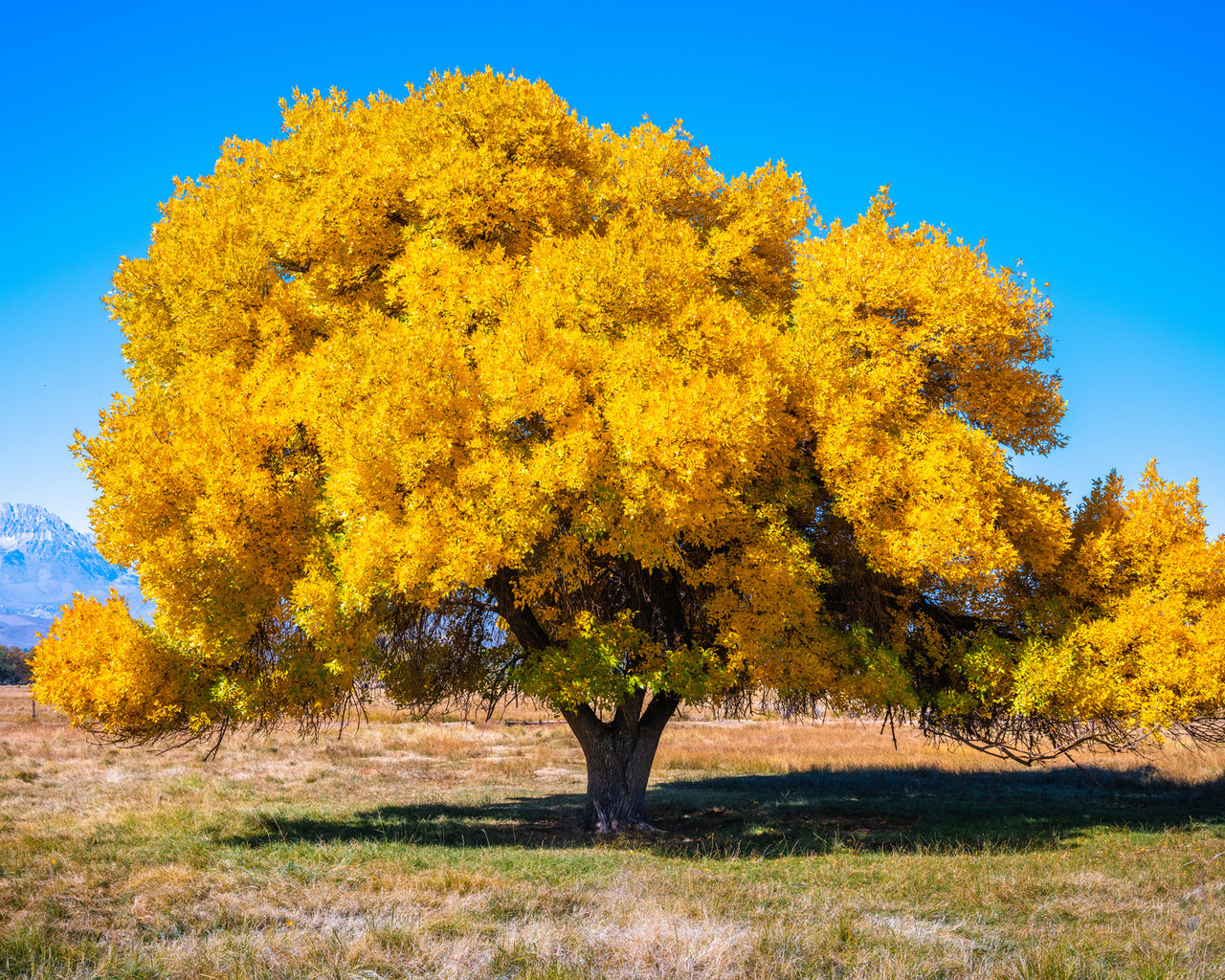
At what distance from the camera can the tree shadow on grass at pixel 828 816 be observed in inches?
520

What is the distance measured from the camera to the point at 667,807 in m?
17.9

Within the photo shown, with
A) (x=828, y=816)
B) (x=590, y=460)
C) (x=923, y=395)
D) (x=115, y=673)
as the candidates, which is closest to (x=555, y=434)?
(x=590, y=460)

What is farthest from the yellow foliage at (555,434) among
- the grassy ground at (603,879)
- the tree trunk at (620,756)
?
the grassy ground at (603,879)

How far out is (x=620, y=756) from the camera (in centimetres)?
1487

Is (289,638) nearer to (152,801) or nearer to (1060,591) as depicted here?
(152,801)

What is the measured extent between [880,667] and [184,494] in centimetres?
1084

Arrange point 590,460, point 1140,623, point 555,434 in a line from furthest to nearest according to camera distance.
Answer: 1. point 1140,623
2. point 555,434
3. point 590,460

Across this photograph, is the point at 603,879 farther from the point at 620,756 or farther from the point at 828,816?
the point at 828,816

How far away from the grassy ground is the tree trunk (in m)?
0.75

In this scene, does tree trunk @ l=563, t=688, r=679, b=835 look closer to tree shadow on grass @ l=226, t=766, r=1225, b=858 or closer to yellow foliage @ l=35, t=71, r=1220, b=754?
tree shadow on grass @ l=226, t=766, r=1225, b=858

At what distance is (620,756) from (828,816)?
519 centimetres

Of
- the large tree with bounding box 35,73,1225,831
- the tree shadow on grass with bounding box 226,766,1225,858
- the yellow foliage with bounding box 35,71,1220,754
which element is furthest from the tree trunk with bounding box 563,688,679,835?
the yellow foliage with bounding box 35,71,1220,754

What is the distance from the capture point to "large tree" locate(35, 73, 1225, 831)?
427 inches

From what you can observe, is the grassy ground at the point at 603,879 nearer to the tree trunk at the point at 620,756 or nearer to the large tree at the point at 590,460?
the tree trunk at the point at 620,756
